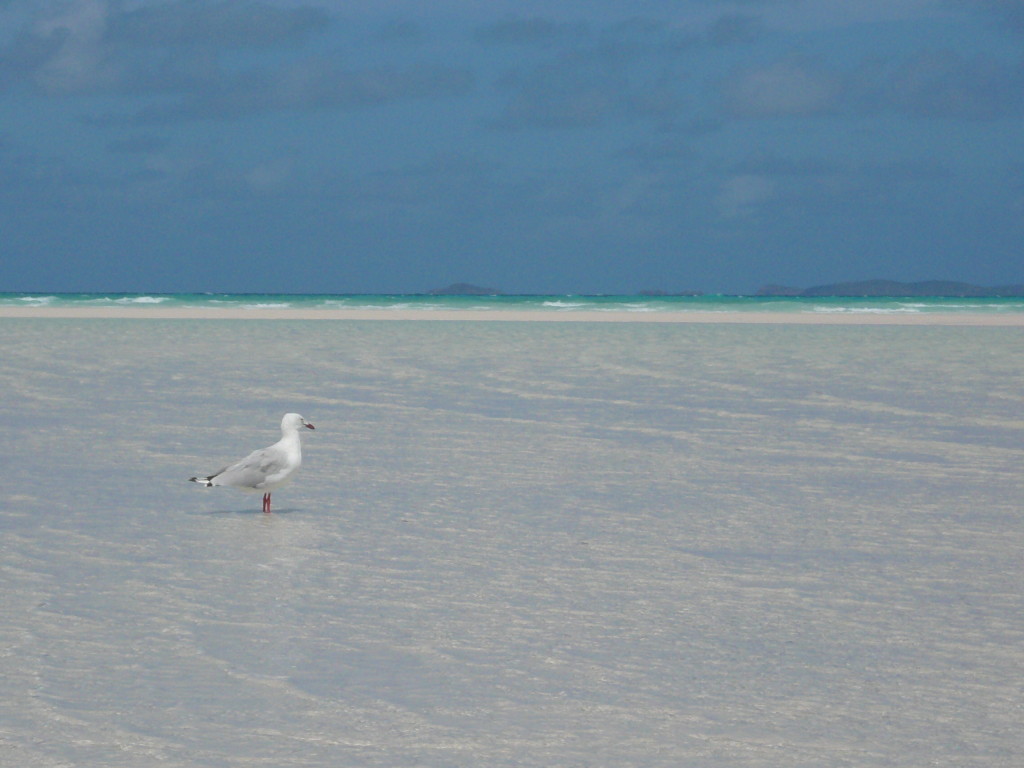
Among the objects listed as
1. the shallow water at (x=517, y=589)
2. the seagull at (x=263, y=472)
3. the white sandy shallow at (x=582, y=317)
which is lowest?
the shallow water at (x=517, y=589)

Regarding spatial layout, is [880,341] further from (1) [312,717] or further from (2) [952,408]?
(1) [312,717]

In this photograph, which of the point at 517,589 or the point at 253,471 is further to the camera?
the point at 253,471

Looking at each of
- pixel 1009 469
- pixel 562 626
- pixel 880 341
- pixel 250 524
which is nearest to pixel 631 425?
pixel 1009 469

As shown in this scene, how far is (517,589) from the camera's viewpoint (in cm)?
574

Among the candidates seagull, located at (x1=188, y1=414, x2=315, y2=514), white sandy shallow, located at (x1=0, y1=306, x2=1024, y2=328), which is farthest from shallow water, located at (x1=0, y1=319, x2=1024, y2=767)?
white sandy shallow, located at (x1=0, y1=306, x2=1024, y2=328)

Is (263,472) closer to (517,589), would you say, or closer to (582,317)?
(517,589)

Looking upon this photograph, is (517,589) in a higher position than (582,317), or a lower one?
lower

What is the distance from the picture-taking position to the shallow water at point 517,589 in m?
4.01

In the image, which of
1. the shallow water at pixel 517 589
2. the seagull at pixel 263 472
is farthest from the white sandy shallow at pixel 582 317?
the seagull at pixel 263 472

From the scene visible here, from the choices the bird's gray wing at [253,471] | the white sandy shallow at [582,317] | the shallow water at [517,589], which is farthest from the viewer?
the white sandy shallow at [582,317]

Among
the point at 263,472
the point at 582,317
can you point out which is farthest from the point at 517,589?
the point at 582,317

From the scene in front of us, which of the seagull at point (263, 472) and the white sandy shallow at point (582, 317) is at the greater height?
the white sandy shallow at point (582, 317)

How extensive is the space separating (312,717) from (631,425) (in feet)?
25.8

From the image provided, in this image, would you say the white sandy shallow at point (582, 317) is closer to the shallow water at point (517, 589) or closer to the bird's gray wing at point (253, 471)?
the shallow water at point (517, 589)
